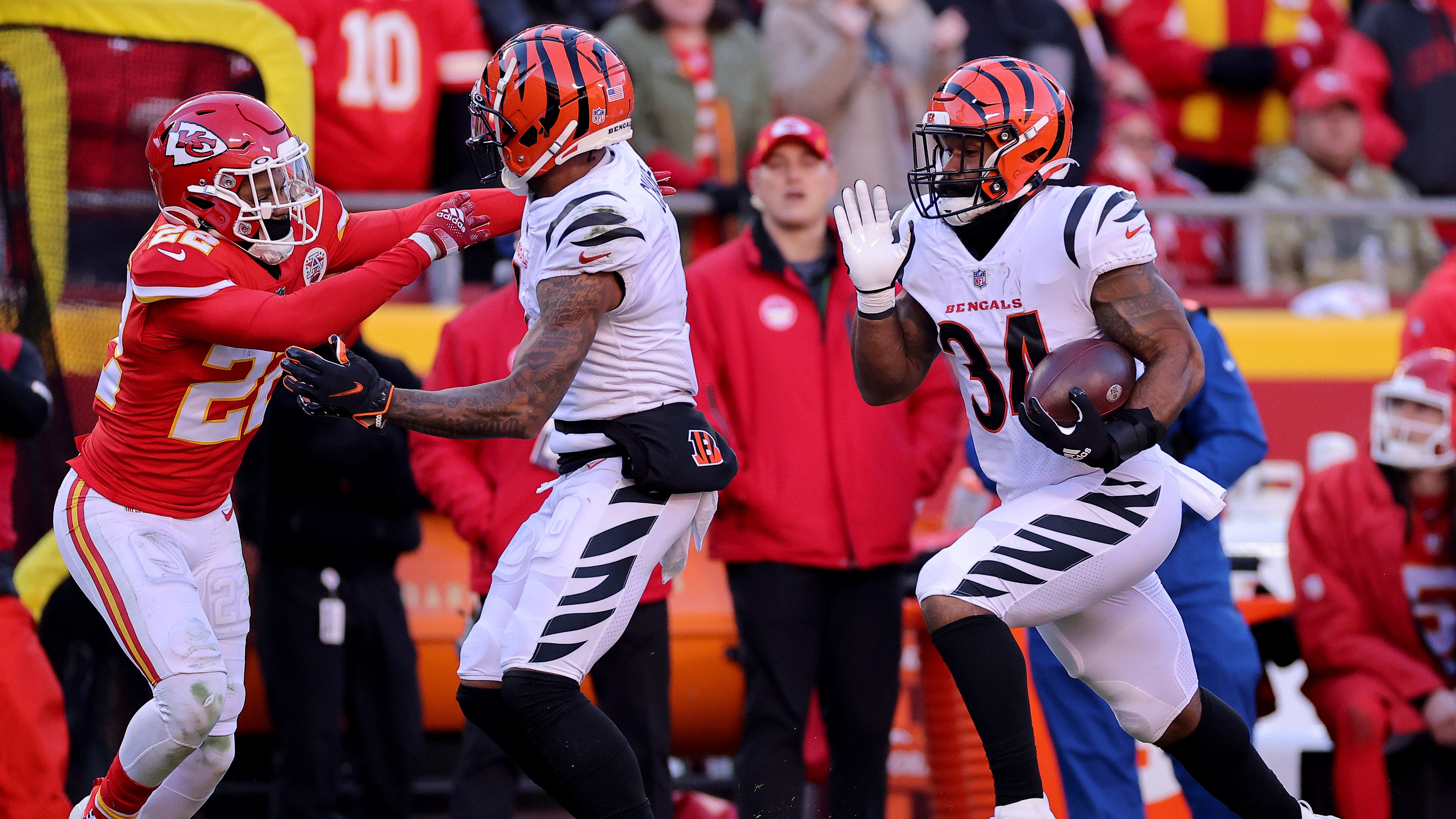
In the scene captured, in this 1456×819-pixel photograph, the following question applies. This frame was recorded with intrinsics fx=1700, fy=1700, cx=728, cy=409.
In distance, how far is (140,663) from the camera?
13.5 feet


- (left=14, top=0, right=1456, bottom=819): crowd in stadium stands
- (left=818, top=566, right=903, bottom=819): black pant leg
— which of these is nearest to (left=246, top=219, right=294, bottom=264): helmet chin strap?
(left=14, top=0, right=1456, bottom=819): crowd in stadium stands

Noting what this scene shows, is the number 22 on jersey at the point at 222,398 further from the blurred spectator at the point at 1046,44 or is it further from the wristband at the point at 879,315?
the blurred spectator at the point at 1046,44

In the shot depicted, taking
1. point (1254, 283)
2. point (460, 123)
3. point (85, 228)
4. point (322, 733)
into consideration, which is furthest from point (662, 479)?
point (1254, 283)

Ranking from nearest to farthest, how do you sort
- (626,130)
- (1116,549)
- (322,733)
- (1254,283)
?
(1116,549) < (626,130) < (322,733) < (1254,283)

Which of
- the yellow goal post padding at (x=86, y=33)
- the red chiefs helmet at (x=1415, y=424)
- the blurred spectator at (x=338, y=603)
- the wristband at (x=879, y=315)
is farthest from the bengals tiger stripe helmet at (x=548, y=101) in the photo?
the red chiefs helmet at (x=1415, y=424)

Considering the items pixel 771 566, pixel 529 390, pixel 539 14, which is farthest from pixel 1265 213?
pixel 529 390

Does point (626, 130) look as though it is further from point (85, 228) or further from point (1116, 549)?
point (85, 228)

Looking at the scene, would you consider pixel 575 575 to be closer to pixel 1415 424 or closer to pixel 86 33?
pixel 86 33

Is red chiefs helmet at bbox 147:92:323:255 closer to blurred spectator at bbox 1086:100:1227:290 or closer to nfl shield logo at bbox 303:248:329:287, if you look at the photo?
nfl shield logo at bbox 303:248:329:287

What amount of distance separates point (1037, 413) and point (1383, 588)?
2.35 metres

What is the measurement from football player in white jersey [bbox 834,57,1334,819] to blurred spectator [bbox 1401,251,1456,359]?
2.53 meters

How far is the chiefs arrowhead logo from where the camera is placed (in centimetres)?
407

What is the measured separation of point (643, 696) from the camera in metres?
4.83

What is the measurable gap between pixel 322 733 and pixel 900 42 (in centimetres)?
403
